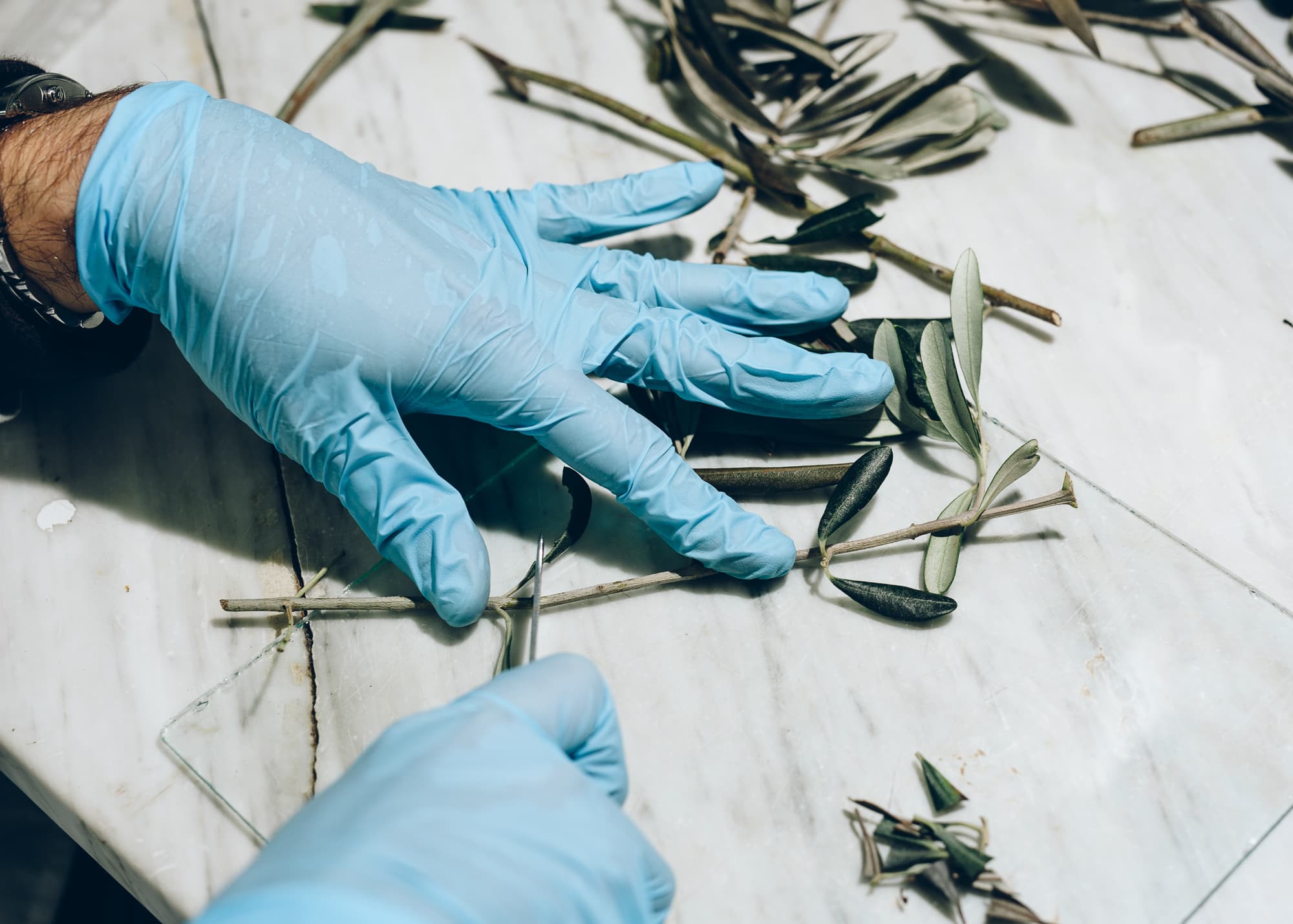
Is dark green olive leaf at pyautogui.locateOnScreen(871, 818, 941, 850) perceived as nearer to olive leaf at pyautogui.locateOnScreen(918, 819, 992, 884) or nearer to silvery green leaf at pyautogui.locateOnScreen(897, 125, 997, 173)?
olive leaf at pyautogui.locateOnScreen(918, 819, 992, 884)

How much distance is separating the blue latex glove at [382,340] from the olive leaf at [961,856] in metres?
0.31

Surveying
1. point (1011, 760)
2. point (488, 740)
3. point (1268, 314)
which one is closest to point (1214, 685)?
point (1011, 760)

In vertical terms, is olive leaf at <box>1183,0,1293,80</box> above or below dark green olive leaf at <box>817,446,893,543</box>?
above

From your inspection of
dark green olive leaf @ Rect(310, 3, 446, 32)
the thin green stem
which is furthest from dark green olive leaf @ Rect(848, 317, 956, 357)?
dark green olive leaf @ Rect(310, 3, 446, 32)

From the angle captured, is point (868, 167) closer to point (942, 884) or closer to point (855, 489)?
point (855, 489)

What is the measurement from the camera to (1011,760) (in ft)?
3.00

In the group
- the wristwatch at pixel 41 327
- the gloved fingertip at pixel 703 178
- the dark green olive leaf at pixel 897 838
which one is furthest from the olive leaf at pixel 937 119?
the wristwatch at pixel 41 327

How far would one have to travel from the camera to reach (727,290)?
1.09 m

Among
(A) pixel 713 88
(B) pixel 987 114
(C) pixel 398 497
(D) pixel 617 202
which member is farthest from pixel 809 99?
(C) pixel 398 497

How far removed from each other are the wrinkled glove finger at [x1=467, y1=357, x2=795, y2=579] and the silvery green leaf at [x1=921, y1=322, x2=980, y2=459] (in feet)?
0.80

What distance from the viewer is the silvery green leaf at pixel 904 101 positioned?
124 cm

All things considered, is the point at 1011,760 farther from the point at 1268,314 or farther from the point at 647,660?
the point at 1268,314

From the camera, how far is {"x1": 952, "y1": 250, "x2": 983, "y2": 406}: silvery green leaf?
1.00m

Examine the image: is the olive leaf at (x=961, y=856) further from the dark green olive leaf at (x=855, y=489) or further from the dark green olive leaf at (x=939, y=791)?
the dark green olive leaf at (x=855, y=489)
